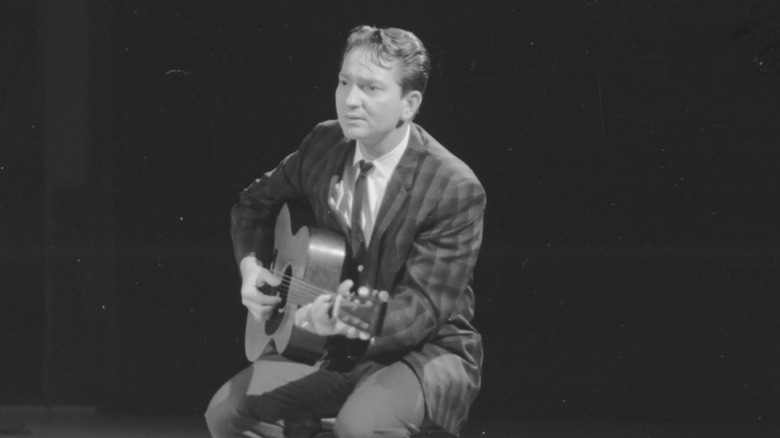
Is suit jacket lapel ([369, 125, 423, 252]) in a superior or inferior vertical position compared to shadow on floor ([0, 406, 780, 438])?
superior

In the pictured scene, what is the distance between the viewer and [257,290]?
2400 millimetres

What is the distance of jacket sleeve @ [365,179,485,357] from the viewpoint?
2.28 m

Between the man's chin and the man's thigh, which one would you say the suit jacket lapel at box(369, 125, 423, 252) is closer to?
the man's chin

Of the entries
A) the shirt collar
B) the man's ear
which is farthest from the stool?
the man's ear

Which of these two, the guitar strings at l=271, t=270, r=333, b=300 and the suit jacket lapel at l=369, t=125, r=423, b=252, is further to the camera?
the suit jacket lapel at l=369, t=125, r=423, b=252

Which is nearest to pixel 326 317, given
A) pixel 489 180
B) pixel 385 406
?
pixel 385 406

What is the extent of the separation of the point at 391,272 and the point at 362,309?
248 millimetres

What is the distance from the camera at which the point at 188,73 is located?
2.82 meters

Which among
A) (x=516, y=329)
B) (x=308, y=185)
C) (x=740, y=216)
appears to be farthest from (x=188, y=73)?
(x=740, y=216)

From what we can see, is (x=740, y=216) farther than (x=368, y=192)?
Yes

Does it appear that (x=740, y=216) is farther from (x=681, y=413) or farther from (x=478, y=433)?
(x=478, y=433)

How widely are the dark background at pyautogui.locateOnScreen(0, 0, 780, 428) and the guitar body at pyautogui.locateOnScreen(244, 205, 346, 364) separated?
50 cm

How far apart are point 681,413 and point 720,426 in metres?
0.10

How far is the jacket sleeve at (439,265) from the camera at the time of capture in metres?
2.28
